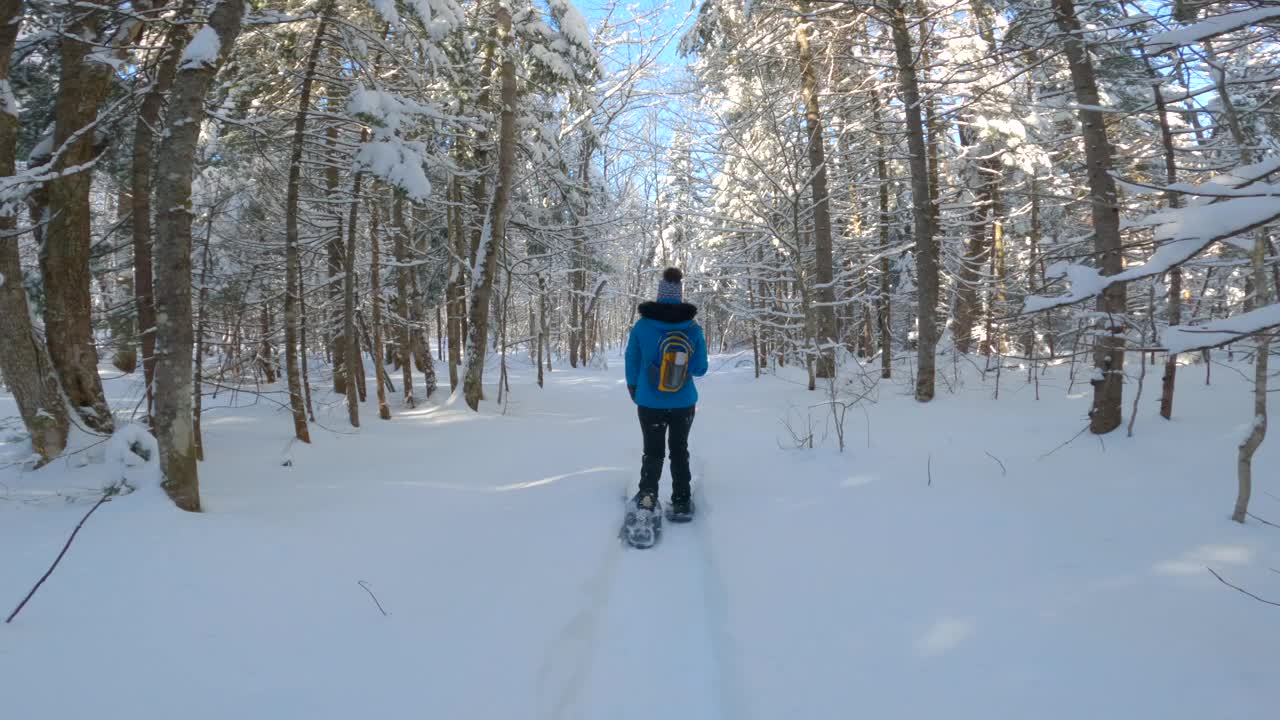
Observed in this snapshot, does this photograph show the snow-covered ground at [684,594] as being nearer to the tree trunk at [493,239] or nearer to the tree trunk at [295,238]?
the tree trunk at [295,238]

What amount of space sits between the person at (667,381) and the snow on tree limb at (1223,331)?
10.7 feet

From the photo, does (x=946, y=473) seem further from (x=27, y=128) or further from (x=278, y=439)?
(x=27, y=128)

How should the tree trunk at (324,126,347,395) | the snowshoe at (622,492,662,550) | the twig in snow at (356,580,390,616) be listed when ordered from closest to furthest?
the twig in snow at (356,580,390,616), the snowshoe at (622,492,662,550), the tree trunk at (324,126,347,395)

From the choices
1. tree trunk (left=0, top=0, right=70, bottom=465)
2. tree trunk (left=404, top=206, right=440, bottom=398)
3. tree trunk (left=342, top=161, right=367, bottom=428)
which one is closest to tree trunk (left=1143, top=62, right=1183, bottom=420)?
tree trunk (left=342, top=161, right=367, bottom=428)

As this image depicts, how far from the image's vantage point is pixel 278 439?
8.03 meters

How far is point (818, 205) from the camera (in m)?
12.0

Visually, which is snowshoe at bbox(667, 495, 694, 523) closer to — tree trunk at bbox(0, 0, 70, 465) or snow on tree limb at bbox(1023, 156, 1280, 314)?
snow on tree limb at bbox(1023, 156, 1280, 314)

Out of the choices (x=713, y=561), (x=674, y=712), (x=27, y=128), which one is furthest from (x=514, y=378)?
(x=674, y=712)

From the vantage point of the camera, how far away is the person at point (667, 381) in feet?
15.9

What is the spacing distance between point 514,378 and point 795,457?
43.3ft

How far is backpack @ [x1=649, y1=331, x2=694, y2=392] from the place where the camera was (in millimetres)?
4824

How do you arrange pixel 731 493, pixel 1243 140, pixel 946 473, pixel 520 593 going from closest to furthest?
pixel 1243 140 → pixel 520 593 → pixel 946 473 → pixel 731 493

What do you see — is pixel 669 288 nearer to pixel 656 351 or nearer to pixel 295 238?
pixel 656 351

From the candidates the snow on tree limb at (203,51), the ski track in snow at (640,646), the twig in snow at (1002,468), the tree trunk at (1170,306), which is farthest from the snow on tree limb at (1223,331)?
the snow on tree limb at (203,51)
